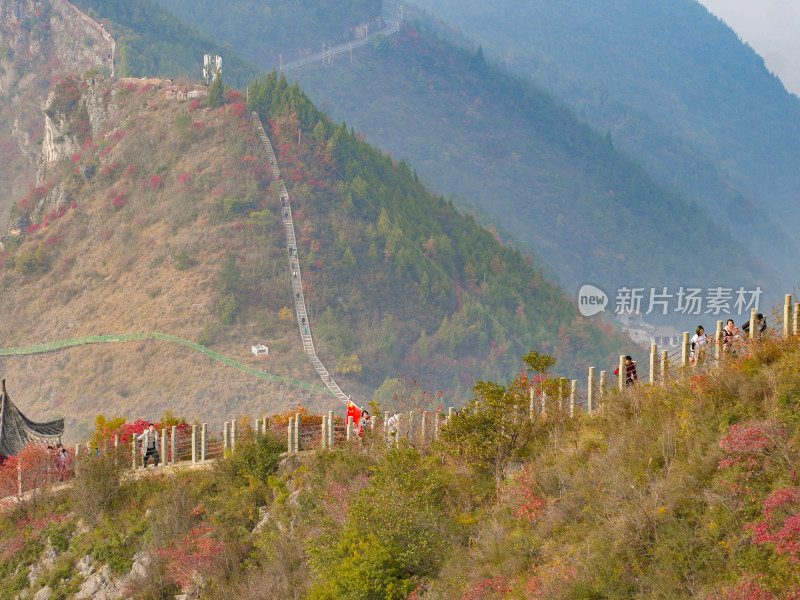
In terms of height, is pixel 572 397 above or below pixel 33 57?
below

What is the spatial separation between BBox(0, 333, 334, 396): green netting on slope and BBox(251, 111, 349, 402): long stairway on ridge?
2.15 m

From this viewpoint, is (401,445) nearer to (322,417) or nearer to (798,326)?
(322,417)

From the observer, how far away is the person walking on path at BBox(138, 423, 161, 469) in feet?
102

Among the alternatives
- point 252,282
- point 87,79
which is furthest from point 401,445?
point 87,79

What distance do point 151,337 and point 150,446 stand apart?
42.3 metres

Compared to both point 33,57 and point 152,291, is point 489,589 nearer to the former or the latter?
point 152,291

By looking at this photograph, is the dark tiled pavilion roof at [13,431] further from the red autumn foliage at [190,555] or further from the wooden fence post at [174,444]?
the red autumn foliage at [190,555]

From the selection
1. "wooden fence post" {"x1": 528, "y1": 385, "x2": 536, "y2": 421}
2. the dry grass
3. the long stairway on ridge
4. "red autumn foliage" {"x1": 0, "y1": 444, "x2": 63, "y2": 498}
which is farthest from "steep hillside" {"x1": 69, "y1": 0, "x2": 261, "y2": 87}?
"wooden fence post" {"x1": 528, "y1": 385, "x2": 536, "y2": 421}

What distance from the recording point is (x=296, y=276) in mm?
83000

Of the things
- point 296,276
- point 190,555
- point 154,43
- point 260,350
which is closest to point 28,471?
point 190,555

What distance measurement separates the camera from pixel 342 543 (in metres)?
21.3

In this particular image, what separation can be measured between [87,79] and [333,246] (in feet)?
98.9

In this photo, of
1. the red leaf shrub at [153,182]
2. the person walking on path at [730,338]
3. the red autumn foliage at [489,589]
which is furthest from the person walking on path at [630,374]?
the red leaf shrub at [153,182]

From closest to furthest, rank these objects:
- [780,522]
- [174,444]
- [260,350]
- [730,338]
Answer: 1. [780,522]
2. [730,338]
3. [174,444]
4. [260,350]
